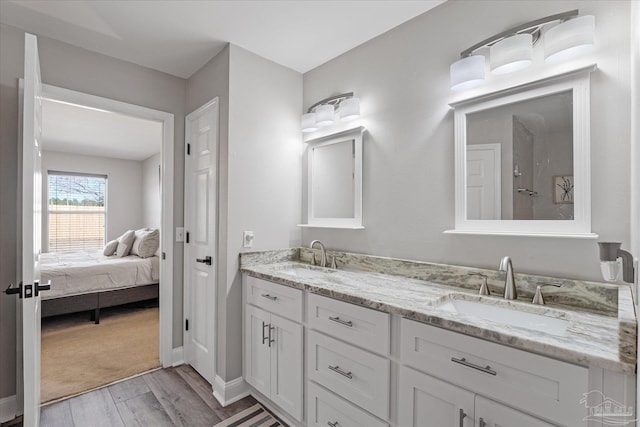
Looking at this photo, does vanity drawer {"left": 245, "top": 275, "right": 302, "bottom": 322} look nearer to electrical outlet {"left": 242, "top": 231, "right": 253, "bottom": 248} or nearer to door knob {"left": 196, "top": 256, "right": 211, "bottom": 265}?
electrical outlet {"left": 242, "top": 231, "right": 253, "bottom": 248}

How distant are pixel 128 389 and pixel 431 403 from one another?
2207 millimetres

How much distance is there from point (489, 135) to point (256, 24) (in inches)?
60.9

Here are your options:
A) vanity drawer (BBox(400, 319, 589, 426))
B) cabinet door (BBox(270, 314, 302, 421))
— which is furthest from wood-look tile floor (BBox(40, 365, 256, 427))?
vanity drawer (BBox(400, 319, 589, 426))

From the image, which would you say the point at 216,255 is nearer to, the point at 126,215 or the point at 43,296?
the point at 43,296

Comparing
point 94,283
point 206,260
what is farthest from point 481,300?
point 94,283

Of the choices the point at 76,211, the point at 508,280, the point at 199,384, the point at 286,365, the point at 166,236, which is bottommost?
the point at 199,384

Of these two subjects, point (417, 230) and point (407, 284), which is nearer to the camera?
point (407, 284)

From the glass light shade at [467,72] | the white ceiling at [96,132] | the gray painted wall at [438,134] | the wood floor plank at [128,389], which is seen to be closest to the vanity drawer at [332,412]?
the gray painted wall at [438,134]

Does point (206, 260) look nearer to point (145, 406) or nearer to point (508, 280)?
point (145, 406)

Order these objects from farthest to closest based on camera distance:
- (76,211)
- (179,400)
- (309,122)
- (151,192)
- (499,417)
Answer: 1. (151,192)
2. (76,211)
3. (309,122)
4. (179,400)
5. (499,417)

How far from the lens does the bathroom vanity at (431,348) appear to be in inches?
34.8

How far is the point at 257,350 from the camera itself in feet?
6.73

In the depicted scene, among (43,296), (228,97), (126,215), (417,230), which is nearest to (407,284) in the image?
(417,230)

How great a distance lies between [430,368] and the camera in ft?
3.84
